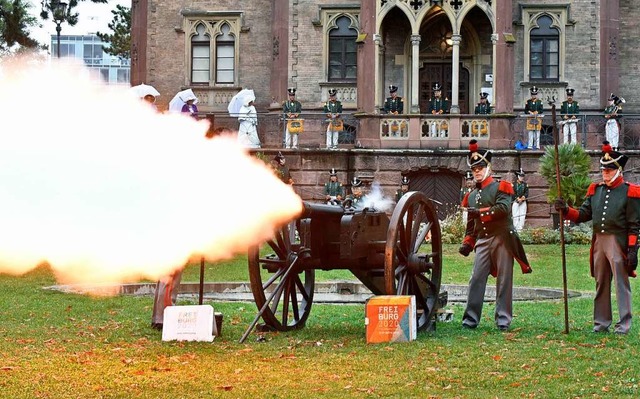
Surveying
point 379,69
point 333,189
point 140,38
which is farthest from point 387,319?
point 140,38

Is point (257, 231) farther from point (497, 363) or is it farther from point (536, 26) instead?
point (536, 26)

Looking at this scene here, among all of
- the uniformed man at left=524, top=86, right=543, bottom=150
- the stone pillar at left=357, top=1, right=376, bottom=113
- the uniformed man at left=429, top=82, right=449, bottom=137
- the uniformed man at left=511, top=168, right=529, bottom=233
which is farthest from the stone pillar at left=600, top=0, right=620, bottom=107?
the stone pillar at left=357, top=1, right=376, bottom=113

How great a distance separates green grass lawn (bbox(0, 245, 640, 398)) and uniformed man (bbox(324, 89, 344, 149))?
66.3 feet

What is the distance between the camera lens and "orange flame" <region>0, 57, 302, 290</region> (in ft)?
43.5

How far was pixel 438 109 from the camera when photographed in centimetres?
3912

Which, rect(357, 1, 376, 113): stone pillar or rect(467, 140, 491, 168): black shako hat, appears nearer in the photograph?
rect(467, 140, 491, 168): black shako hat

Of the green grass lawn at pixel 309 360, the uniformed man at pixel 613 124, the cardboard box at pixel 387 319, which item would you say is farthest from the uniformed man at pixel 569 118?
the cardboard box at pixel 387 319

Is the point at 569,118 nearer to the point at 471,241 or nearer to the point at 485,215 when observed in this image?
the point at 471,241

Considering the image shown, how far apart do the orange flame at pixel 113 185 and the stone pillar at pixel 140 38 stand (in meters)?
28.3

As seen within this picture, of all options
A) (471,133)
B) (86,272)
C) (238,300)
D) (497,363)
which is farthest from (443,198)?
(497,363)

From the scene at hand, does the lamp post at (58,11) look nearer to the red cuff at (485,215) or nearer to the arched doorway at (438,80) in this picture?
the arched doorway at (438,80)

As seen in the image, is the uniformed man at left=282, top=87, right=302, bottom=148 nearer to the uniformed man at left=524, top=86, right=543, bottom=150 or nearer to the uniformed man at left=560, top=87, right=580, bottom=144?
the uniformed man at left=524, top=86, right=543, bottom=150

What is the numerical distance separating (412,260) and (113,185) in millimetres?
3628

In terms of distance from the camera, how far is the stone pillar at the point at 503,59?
38875mm
